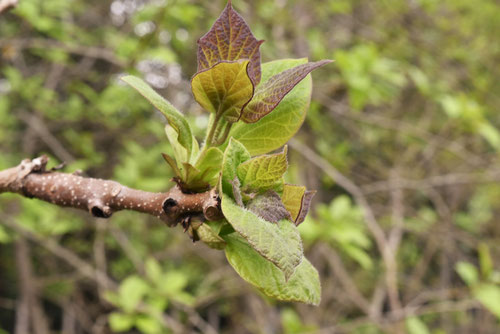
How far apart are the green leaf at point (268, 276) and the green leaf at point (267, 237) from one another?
59mm

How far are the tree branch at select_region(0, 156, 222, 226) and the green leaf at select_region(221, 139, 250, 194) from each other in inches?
0.8

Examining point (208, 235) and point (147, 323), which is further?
point (147, 323)

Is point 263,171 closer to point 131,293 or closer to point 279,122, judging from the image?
point 279,122

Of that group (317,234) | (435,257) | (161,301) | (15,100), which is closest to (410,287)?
(435,257)

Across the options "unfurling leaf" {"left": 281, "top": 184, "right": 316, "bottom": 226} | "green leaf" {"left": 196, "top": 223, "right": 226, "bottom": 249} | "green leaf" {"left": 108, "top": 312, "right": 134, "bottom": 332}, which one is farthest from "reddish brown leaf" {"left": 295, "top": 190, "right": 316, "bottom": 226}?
"green leaf" {"left": 108, "top": 312, "right": 134, "bottom": 332}

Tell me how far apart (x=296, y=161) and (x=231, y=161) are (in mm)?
1986

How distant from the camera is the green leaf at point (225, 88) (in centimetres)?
53

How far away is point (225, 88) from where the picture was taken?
21.9 inches

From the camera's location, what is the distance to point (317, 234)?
1836mm

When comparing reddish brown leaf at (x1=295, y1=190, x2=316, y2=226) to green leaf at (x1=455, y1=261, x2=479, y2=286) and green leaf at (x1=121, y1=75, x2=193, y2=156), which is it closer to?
green leaf at (x1=121, y1=75, x2=193, y2=156)

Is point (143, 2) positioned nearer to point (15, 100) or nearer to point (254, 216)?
point (15, 100)

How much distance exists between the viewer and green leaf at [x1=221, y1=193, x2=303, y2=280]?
0.45 metres

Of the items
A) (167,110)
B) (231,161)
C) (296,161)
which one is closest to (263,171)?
(231,161)

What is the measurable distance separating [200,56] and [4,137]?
2.73m
